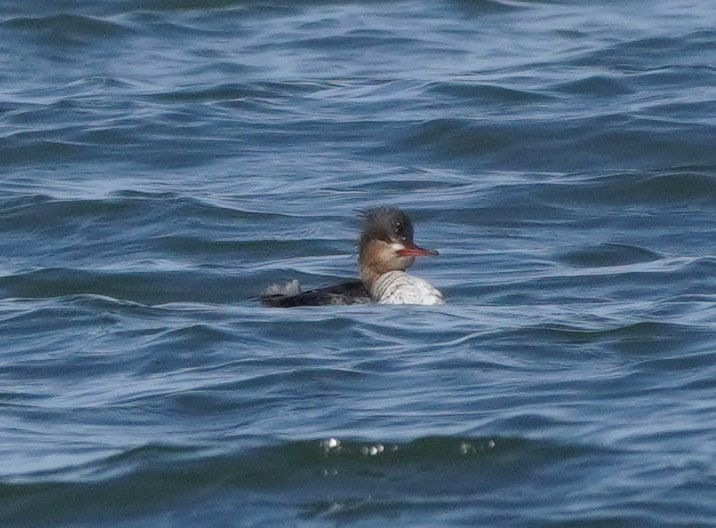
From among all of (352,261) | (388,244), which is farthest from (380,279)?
(352,261)

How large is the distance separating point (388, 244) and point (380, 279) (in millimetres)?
252

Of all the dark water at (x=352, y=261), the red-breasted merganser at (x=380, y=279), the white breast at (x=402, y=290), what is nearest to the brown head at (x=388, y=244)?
the red-breasted merganser at (x=380, y=279)

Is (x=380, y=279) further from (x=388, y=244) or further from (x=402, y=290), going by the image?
(x=402, y=290)

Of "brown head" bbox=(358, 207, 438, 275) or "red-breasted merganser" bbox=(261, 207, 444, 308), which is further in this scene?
"brown head" bbox=(358, 207, 438, 275)

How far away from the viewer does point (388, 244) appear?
35.7 ft

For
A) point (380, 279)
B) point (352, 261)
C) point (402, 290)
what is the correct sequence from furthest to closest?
point (352, 261), point (380, 279), point (402, 290)

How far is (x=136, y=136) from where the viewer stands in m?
14.9

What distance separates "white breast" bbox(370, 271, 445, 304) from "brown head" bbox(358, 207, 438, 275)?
4.2 inches

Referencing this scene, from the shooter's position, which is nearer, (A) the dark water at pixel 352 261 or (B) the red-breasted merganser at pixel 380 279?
(A) the dark water at pixel 352 261

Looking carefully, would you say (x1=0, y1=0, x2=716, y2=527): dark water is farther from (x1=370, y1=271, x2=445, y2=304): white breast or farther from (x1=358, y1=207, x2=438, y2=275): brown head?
(x1=358, y1=207, x2=438, y2=275): brown head

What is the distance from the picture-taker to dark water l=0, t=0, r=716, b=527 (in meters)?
6.93

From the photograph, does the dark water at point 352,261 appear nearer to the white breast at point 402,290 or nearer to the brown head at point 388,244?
the white breast at point 402,290

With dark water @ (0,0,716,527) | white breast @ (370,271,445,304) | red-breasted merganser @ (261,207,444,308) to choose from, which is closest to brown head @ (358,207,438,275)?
red-breasted merganser @ (261,207,444,308)

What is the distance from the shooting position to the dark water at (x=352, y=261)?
6.93m
